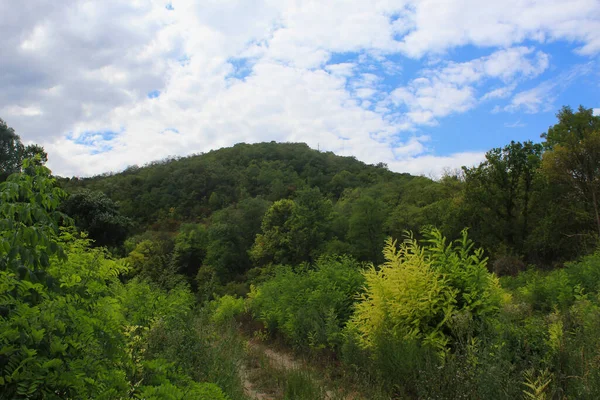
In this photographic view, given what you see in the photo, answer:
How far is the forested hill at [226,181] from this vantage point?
203 feet

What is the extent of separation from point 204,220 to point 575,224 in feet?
163

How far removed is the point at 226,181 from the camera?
72.1m

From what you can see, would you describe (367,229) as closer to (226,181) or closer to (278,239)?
(278,239)

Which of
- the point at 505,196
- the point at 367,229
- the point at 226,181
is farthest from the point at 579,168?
the point at 226,181

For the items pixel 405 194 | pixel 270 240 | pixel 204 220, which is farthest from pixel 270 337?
pixel 204 220

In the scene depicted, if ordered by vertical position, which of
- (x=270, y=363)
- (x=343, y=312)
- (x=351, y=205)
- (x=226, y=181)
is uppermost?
(x=226, y=181)

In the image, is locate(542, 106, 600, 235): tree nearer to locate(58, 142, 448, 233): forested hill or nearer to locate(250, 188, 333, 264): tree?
locate(250, 188, 333, 264): tree

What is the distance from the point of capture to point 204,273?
4000cm

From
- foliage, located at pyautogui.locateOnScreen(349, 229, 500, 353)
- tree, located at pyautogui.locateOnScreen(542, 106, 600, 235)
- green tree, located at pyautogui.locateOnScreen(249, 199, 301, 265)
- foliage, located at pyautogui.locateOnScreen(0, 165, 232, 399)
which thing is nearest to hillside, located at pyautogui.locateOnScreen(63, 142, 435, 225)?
green tree, located at pyautogui.locateOnScreen(249, 199, 301, 265)

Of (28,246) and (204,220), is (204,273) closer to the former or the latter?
(204,220)

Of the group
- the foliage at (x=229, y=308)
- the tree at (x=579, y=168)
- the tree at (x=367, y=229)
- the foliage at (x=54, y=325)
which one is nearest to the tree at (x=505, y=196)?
the tree at (x=579, y=168)

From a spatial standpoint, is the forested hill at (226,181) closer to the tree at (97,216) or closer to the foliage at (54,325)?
the tree at (97,216)

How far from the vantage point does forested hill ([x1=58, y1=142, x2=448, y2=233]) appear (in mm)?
61938

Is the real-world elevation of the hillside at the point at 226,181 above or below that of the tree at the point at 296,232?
above
